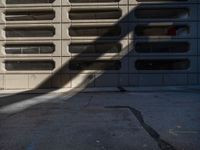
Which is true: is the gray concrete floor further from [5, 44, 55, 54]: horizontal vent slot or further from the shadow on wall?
[5, 44, 55, 54]: horizontal vent slot

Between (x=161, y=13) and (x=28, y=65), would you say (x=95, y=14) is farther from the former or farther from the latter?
(x=28, y=65)

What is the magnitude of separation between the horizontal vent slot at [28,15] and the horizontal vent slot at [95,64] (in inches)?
121

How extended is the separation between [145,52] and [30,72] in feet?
22.3

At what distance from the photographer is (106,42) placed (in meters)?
21.4

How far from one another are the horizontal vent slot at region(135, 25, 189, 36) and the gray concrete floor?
31.3 feet

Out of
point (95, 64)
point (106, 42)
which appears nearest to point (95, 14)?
point (106, 42)

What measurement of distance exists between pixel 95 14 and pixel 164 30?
161 inches

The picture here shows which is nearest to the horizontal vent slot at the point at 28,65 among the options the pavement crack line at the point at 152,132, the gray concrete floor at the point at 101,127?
the gray concrete floor at the point at 101,127

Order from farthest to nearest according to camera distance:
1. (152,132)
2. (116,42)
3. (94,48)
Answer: (94,48) < (116,42) < (152,132)

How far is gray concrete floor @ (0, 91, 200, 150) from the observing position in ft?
22.5

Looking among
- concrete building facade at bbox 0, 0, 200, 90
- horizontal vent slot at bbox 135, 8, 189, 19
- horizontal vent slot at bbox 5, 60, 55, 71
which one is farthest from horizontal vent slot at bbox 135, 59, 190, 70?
horizontal vent slot at bbox 5, 60, 55, 71

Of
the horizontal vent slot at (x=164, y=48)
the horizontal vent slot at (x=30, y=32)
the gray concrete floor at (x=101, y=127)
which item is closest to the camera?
the gray concrete floor at (x=101, y=127)

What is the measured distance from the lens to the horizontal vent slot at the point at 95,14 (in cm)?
2161

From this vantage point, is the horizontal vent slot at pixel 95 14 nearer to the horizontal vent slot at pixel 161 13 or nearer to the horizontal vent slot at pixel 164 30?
the horizontal vent slot at pixel 161 13
